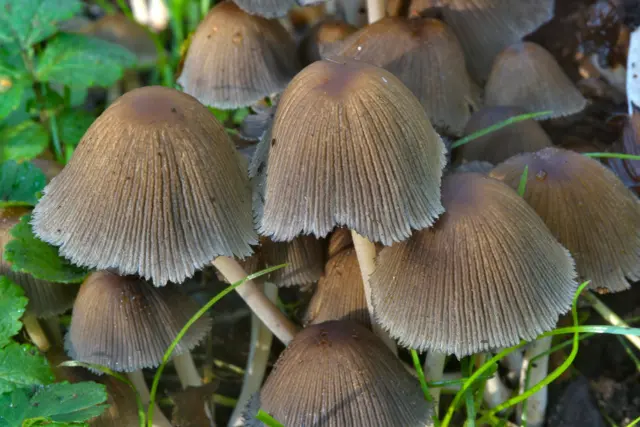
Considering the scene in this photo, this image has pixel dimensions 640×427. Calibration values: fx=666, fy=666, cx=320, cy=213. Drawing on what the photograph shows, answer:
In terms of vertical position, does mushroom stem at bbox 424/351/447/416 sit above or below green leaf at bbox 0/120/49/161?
below

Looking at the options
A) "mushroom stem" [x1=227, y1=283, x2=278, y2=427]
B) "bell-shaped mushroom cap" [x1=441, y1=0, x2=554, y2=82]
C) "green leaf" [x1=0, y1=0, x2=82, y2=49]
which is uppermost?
"green leaf" [x1=0, y1=0, x2=82, y2=49]

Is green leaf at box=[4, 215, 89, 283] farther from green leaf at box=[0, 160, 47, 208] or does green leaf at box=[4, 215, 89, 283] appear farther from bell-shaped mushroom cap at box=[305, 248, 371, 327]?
bell-shaped mushroom cap at box=[305, 248, 371, 327]

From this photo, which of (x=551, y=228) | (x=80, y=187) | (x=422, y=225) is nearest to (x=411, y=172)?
(x=422, y=225)

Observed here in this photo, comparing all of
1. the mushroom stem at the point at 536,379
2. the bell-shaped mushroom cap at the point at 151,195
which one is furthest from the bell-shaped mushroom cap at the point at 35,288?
the mushroom stem at the point at 536,379

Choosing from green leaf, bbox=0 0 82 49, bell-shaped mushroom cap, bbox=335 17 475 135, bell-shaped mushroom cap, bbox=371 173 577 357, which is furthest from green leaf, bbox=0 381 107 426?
green leaf, bbox=0 0 82 49

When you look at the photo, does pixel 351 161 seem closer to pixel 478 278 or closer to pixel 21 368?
pixel 478 278

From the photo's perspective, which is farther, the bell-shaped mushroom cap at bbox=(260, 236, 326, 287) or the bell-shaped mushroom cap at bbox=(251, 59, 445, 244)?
the bell-shaped mushroom cap at bbox=(260, 236, 326, 287)

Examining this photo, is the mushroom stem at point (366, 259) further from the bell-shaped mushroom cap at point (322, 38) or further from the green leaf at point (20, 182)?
the green leaf at point (20, 182)

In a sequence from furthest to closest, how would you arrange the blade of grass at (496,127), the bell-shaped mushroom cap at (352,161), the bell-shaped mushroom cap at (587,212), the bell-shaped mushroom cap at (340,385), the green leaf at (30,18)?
the green leaf at (30,18)
the blade of grass at (496,127)
the bell-shaped mushroom cap at (587,212)
the bell-shaped mushroom cap at (340,385)
the bell-shaped mushroom cap at (352,161)
